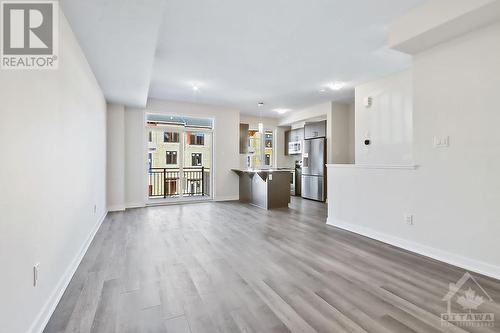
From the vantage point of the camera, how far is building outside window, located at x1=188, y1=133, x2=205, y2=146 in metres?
7.05

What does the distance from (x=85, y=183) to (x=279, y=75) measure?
3607 mm

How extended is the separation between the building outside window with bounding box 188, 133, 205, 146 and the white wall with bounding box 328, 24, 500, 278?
4952mm

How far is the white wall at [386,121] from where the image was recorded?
4520mm

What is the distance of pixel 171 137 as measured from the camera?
674 cm

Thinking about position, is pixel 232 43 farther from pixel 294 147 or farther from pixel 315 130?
pixel 294 147

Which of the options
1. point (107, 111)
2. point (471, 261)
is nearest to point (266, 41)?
point (471, 261)

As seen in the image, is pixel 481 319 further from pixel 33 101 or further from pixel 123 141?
pixel 123 141

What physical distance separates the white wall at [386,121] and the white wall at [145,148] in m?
3.46

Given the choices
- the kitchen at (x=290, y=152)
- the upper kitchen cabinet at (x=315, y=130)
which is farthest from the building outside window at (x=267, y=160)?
the upper kitchen cabinet at (x=315, y=130)

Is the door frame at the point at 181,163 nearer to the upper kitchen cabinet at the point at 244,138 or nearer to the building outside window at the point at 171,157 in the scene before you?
the building outside window at the point at 171,157

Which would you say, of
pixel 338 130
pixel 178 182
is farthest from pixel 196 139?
pixel 338 130

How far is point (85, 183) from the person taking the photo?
10.6ft

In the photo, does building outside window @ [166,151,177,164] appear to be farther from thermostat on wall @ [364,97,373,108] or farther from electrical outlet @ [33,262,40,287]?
electrical outlet @ [33,262,40,287]

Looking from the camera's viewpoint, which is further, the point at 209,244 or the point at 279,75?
the point at 279,75
